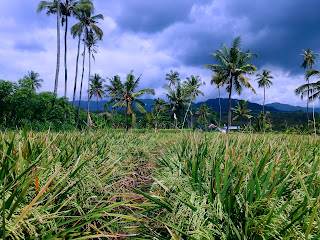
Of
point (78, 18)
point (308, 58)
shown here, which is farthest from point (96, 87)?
point (308, 58)

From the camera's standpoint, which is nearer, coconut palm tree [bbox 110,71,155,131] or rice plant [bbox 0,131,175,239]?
rice plant [bbox 0,131,175,239]

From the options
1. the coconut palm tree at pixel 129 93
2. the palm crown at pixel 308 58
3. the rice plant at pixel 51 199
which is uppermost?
the palm crown at pixel 308 58

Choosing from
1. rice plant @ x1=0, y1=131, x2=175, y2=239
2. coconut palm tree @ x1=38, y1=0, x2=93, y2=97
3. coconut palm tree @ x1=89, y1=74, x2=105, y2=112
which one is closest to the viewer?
rice plant @ x1=0, y1=131, x2=175, y2=239

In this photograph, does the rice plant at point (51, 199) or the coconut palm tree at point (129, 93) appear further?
the coconut palm tree at point (129, 93)

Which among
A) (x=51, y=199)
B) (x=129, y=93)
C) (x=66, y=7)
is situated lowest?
(x=51, y=199)

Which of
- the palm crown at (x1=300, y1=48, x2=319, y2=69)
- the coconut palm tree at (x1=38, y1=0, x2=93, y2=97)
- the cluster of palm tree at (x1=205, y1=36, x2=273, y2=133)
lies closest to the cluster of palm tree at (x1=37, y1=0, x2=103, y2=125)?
the coconut palm tree at (x1=38, y1=0, x2=93, y2=97)

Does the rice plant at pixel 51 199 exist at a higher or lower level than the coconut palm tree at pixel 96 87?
lower

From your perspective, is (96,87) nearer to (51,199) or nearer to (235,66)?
(235,66)

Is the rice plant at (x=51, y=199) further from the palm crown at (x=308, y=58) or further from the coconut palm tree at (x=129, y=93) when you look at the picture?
the palm crown at (x=308, y=58)

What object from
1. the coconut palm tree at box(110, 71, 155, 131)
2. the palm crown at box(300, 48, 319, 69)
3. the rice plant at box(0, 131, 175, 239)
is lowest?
the rice plant at box(0, 131, 175, 239)

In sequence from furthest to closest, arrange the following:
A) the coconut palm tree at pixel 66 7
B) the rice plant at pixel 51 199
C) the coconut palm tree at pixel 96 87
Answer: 1. the coconut palm tree at pixel 96 87
2. the coconut palm tree at pixel 66 7
3. the rice plant at pixel 51 199

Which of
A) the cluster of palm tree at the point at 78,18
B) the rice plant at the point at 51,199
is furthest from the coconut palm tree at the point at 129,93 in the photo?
the rice plant at the point at 51,199

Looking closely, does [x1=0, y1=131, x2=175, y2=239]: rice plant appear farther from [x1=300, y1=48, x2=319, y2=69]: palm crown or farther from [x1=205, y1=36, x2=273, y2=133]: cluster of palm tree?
[x1=300, y1=48, x2=319, y2=69]: palm crown

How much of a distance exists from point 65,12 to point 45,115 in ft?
64.4
